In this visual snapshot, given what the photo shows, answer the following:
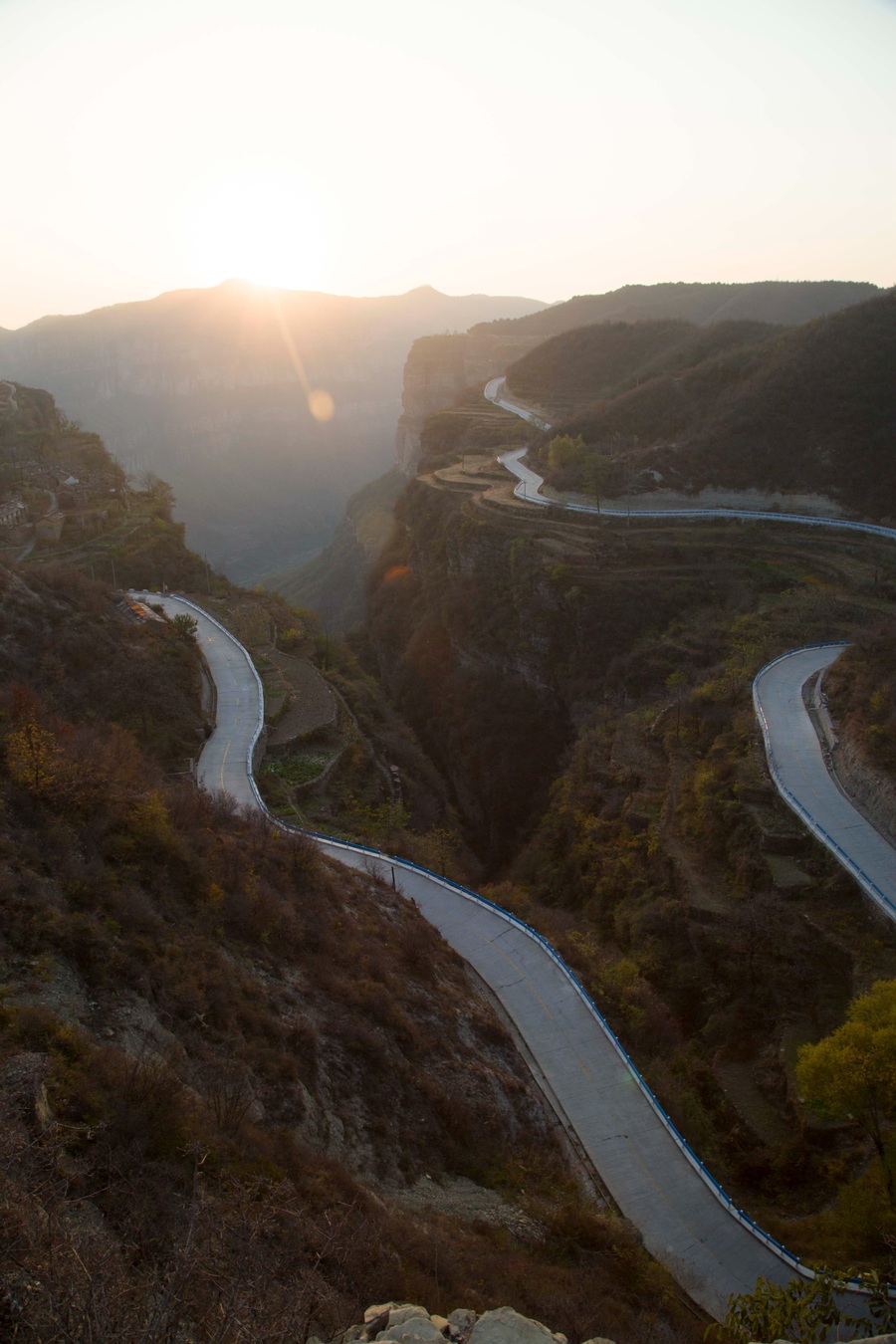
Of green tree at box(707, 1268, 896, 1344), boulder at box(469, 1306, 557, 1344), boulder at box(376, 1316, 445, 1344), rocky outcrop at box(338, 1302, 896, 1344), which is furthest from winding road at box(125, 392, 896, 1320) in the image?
boulder at box(376, 1316, 445, 1344)

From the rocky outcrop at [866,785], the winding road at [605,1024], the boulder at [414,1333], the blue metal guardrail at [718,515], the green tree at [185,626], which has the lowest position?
the winding road at [605,1024]

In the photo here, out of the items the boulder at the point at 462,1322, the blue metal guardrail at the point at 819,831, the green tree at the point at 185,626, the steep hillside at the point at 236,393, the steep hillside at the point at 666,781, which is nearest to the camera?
the boulder at the point at 462,1322

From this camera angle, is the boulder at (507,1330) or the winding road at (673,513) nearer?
the boulder at (507,1330)

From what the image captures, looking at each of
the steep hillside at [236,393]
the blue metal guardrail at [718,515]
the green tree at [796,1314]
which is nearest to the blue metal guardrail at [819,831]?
the green tree at [796,1314]

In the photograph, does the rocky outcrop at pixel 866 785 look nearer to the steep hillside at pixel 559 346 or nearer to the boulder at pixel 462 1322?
the boulder at pixel 462 1322

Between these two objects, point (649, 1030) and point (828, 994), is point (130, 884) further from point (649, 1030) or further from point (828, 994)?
point (828, 994)

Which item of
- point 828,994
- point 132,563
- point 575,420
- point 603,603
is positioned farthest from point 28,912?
point 575,420
